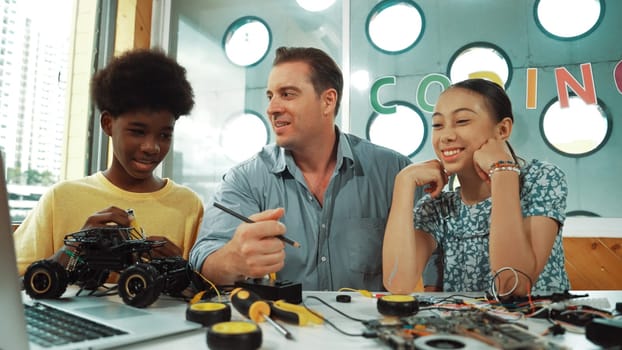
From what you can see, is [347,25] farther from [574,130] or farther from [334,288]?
[334,288]

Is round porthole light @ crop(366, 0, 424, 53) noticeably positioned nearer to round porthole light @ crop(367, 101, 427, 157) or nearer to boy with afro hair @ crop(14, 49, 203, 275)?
round porthole light @ crop(367, 101, 427, 157)

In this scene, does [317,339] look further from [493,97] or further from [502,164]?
[493,97]

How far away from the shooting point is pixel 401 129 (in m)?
2.38

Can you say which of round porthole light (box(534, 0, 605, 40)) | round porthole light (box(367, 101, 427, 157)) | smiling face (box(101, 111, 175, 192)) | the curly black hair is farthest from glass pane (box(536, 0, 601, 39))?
smiling face (box(101, 111, 175, 192))

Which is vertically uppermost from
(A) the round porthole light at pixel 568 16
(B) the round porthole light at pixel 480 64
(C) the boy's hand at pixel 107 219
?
(A) the round porthole light at pixel 568 16

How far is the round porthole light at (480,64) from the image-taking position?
7.48ft

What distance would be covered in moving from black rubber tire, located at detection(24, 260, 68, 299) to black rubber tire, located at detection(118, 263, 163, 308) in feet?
0.43

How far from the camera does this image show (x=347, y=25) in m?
2.51

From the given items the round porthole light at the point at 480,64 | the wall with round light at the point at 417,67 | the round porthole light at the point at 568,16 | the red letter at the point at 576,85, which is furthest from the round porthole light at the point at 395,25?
the red letter at the point at 576,85

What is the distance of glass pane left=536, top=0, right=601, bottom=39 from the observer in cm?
220

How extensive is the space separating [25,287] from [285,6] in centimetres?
225

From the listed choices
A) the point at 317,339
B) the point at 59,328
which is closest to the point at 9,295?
the point at 59,328

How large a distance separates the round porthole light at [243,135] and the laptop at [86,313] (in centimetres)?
180

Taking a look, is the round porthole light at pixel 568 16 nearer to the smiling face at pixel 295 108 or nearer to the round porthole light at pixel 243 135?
the smiling face at pixel 295 108
